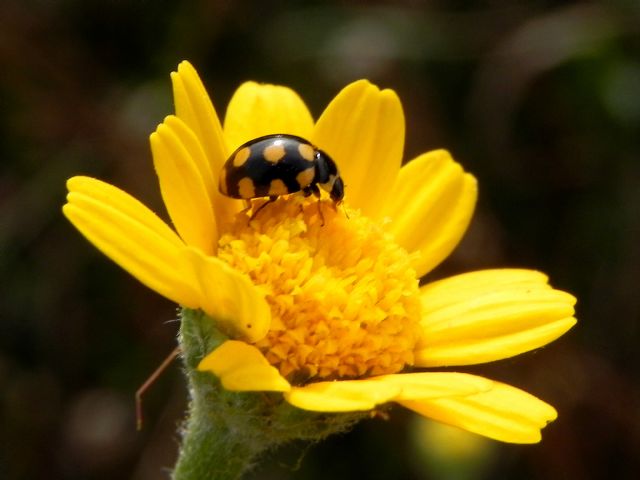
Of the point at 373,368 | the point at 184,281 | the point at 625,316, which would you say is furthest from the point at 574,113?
the point at 184,281

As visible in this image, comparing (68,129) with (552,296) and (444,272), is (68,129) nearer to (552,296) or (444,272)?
(444,272)

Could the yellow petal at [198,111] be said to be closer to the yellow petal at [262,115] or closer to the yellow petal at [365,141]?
the yellow petal at [262,115]

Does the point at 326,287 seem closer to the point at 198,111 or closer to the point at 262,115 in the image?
the point at 198,111

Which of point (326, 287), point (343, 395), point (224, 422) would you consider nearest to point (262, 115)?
point (326, 287)

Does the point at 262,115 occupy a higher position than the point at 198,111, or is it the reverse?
the point at 198,111

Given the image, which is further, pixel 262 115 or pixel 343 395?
pixel 262 115
